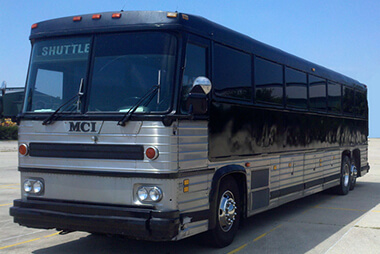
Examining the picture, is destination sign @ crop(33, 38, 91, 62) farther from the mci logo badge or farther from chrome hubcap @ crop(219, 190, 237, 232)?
chrome hubcap @ crop(219, 190, 237, 232)

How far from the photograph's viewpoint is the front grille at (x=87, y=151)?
5.97 metres

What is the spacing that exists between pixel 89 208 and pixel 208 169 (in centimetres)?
170

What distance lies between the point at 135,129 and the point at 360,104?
11642 mm

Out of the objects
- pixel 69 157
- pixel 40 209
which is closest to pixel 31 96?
pixel 69 157

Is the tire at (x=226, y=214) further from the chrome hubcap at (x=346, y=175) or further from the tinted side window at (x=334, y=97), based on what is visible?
the chrome hubcap at (x=346, y=175)

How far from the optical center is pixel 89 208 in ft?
20.1

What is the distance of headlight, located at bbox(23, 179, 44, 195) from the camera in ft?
21.6

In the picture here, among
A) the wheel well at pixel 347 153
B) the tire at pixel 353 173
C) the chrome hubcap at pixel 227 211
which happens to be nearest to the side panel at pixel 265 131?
the wheel well at pixel 347 153

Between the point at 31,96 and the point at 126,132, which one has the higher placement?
the point at 31,96

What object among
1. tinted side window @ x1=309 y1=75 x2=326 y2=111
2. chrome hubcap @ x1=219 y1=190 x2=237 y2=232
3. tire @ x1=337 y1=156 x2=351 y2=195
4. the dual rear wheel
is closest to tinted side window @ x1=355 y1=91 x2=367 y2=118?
the dual rear wheel

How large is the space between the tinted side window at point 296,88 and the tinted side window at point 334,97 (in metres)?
1.99

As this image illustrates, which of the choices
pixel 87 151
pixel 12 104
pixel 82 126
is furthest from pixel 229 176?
pixel 12 104

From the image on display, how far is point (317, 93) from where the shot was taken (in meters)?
11.8

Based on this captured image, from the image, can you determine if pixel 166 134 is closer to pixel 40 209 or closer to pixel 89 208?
pixel 89 208
